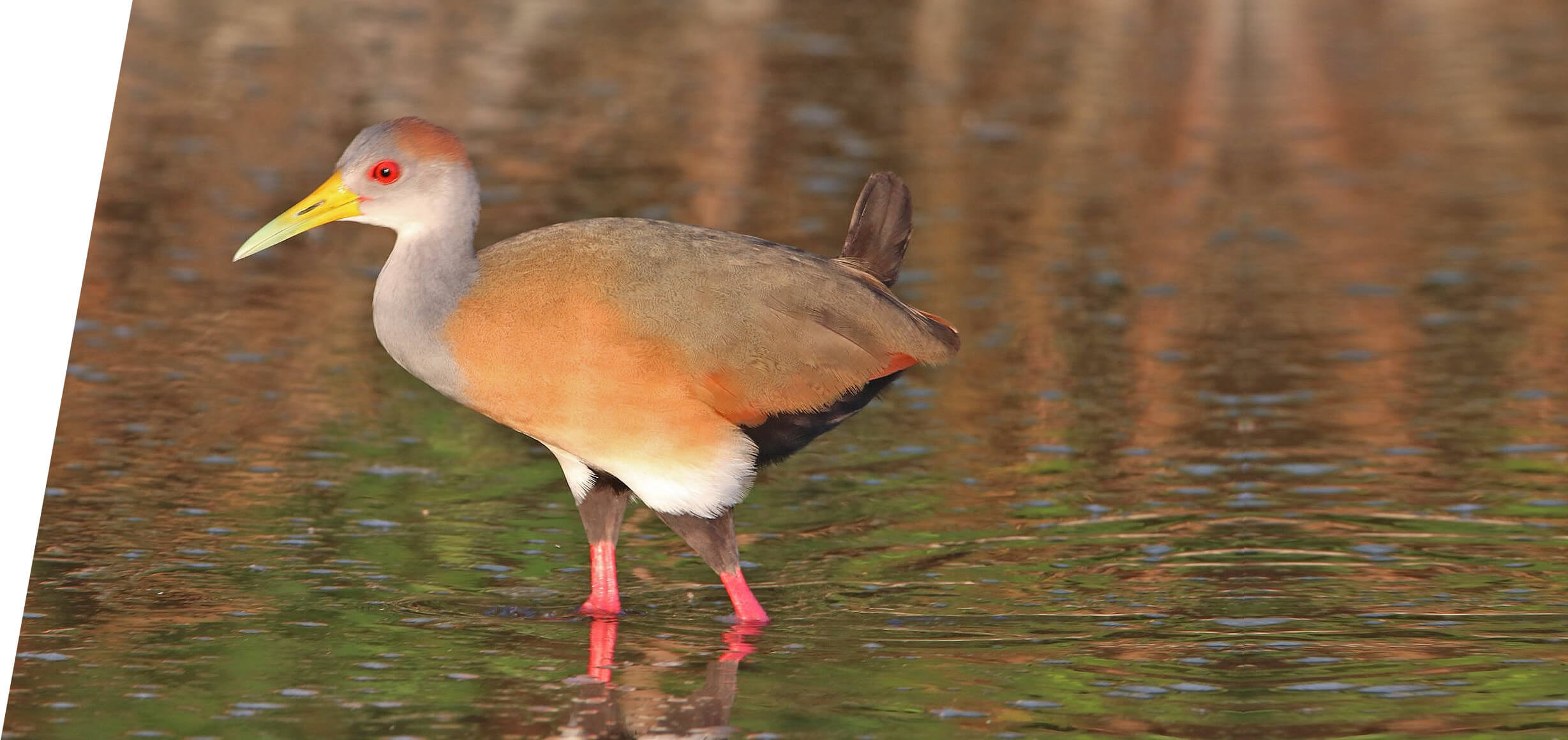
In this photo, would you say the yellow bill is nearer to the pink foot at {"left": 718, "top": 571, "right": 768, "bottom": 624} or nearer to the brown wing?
the brown wing

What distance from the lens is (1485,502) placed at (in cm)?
957

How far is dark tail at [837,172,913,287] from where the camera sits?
8648 mm

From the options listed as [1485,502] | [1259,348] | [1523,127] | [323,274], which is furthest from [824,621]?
[1523,127]

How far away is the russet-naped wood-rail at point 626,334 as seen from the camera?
764cm

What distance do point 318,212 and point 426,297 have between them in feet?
1.85

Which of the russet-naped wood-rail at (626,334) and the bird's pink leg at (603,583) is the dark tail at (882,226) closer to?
the russet-naped wood-rail at (626,334)

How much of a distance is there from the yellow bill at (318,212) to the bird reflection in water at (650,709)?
1696mm

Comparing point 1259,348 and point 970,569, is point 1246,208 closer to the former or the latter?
point 1259,348

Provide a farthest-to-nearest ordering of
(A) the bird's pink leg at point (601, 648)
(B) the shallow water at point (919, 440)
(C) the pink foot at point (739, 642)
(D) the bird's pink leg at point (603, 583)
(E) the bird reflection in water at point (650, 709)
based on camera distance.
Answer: (D) the bird's pink leg at point (603, 583)
(C) the pink foot at point (739, 642)
(A) the bird's pink leg at point (601, 648)
(B) the shallow water at point (919, 440)
(E) the bird reflection in water at point (650, 709)

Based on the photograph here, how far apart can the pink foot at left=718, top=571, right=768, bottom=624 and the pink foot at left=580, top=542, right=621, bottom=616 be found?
41 cm

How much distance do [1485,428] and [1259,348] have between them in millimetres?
1977

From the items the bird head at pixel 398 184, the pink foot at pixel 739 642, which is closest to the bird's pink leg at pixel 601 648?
the pink foot at pixel 739 642

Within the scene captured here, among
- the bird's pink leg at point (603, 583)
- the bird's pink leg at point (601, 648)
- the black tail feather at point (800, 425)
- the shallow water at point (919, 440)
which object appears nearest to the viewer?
the shallow water at point (919, 440)

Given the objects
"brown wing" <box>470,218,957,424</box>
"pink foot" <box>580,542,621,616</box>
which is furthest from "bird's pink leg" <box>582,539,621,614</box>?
"brown wing" <box>470,218,957,424</box>
